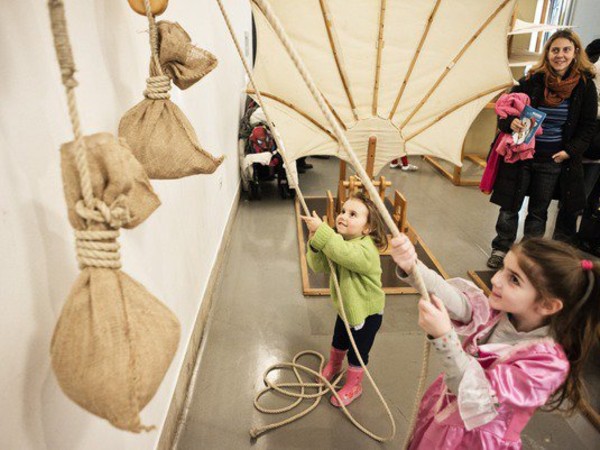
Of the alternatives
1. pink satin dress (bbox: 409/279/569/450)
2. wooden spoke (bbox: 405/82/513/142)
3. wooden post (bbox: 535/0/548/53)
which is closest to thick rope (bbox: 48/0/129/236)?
pink satin dress (bbox: 409/279/569/450)

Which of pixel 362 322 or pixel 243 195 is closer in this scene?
pixel 362 322

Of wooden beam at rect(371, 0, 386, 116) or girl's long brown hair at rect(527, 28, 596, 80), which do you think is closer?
wooden beam at rect(371, 0, 386, 116)

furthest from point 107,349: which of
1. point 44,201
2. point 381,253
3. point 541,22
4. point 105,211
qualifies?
point 541,22

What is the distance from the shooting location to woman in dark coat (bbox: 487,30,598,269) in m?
2.13

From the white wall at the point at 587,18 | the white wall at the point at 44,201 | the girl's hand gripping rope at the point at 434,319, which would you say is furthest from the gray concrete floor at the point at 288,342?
the white wall at the point at 587,18

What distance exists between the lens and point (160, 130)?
2.73 feet

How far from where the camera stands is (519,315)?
0.99 m

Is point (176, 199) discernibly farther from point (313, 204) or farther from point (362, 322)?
point (313, 204)

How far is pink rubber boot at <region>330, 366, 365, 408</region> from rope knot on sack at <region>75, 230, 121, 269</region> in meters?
1.42

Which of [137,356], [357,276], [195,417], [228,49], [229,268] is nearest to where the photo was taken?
[137,356]

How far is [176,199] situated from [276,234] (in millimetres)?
1531

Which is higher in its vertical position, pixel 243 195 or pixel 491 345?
pixel 491 345

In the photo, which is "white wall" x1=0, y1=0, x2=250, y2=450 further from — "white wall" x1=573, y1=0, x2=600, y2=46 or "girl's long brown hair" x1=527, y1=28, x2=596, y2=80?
"white wall" x1=573, y1=0, x2=600, y2=46

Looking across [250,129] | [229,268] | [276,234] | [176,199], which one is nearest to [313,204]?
[276,234]
